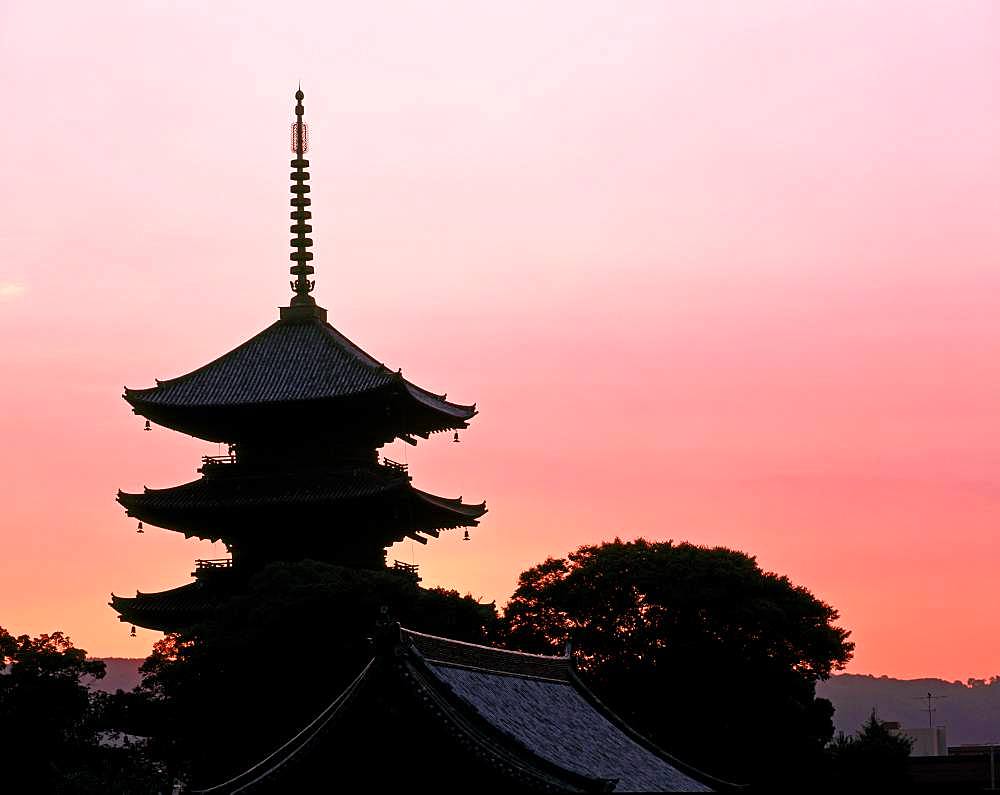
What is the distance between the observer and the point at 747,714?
3046 inches

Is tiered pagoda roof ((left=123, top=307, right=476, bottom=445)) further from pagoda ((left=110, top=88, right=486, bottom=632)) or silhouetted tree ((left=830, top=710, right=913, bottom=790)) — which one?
silhouetted tree ((left=830, top=710, right=913, bottom=790))

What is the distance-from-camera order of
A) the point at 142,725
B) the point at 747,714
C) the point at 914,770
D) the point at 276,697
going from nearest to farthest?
1. the point at 276,697
2. the point at 142,725
3. the point at 747,714
4. the point at 914,770

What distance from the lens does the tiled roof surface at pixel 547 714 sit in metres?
44.2

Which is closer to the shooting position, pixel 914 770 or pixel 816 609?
pixel 816 609

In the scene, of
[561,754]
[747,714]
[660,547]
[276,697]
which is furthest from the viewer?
[660,547]

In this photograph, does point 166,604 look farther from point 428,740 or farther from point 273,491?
point 428,740

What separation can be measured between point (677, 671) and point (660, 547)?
7.29 metres

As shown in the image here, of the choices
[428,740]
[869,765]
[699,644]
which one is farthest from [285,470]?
[428,740]

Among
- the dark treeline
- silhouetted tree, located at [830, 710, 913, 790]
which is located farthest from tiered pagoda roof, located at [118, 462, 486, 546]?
silhouetted tree, located at [830, 710, 913, 790]

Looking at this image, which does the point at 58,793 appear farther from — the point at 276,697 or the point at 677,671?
the point at 677,671

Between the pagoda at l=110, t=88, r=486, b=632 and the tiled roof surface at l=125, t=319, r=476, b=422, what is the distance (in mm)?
60

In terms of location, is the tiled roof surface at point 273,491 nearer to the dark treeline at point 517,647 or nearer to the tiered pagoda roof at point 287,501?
the tiered pagoda roof at point 287,501

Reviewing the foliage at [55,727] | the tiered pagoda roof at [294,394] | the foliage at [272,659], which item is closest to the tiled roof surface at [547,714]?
the foliage at [272,659]

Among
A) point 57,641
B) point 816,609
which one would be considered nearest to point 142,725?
point 57,641
